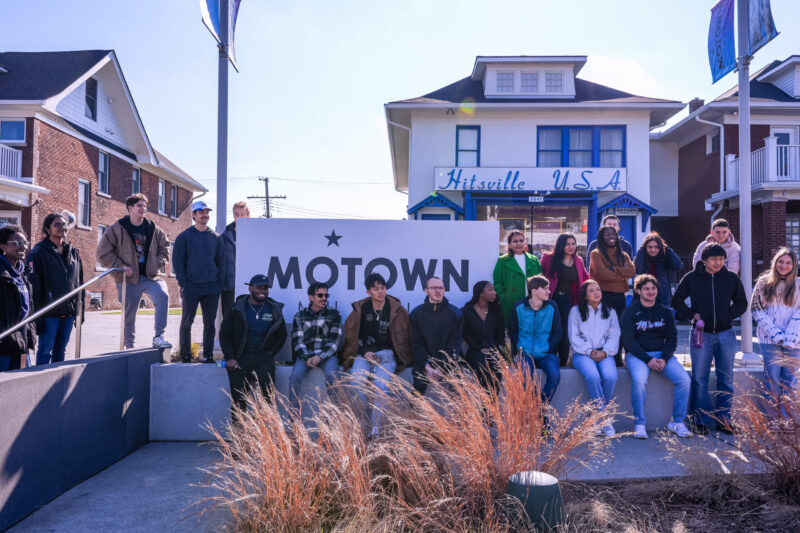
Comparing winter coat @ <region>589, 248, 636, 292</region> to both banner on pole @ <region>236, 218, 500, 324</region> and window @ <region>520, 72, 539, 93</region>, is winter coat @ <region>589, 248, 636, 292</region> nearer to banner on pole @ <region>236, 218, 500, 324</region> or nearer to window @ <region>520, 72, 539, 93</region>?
banner on pole @ <region>236, 218, 500, 324</region>

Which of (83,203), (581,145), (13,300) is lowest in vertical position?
(13,300)

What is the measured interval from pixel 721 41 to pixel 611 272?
3.32 meters

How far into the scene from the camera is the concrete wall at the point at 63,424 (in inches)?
146

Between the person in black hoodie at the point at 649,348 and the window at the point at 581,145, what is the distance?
1405 cm

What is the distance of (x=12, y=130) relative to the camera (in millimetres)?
19250

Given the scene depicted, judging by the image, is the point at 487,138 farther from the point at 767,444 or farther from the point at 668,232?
the point at 767,444

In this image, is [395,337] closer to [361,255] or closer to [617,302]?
[361,255]

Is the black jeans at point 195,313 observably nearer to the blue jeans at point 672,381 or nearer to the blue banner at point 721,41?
the blue jeans at point 672,381

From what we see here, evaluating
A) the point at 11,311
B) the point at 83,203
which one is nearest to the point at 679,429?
the point at 11,311

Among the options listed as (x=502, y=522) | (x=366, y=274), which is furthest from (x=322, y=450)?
A: (x=366, y=274)

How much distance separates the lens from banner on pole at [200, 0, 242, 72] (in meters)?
6.30

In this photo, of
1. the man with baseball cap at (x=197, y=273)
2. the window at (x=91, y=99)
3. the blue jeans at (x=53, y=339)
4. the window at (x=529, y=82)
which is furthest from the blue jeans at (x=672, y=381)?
the window at (x=91, y=99)

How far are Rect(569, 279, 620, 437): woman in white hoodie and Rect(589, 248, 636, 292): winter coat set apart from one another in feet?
1.26

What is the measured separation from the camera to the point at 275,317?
584 cm
